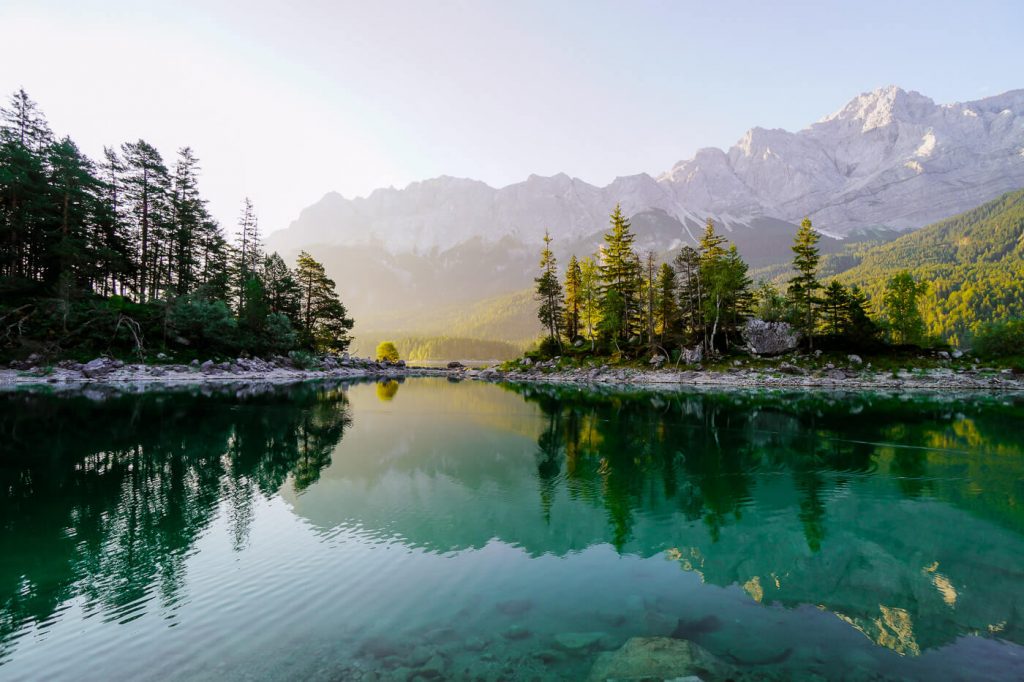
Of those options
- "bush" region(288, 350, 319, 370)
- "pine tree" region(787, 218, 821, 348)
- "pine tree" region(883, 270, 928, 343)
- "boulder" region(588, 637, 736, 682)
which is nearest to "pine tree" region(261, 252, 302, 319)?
"bush" region(288, 350, 319, 370)

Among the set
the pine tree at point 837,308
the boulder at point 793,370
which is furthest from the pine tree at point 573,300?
the pine tree at point 837,308

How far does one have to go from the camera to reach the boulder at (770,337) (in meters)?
69.9

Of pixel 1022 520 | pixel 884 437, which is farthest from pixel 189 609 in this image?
pixel 884 437

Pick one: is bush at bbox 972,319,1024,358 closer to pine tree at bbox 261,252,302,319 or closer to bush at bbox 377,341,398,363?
pine tree at bbox 261,252,302,319

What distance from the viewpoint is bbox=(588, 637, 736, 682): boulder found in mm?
7027

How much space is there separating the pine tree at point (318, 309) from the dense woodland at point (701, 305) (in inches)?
1682

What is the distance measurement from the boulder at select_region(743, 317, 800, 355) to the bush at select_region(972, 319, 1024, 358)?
27773 mm

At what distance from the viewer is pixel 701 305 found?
7544 cm

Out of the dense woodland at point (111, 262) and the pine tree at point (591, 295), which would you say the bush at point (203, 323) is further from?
the pine tree at point (591, 295)

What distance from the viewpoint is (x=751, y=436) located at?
28844mm

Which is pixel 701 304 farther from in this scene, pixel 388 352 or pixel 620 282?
pixel 388 352

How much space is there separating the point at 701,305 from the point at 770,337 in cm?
1130

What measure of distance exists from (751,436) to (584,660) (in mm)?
25526

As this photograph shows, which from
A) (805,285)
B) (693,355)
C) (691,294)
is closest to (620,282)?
(691,294)
